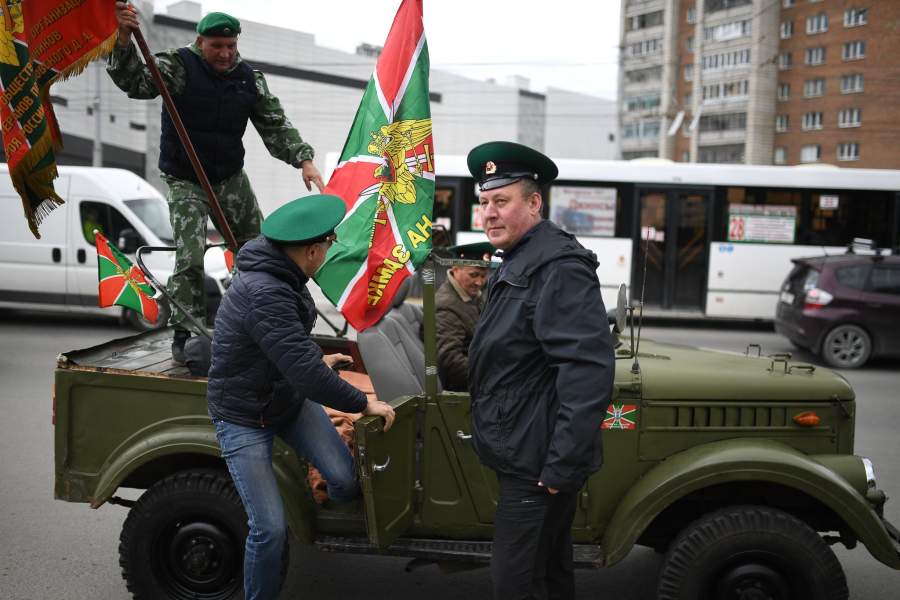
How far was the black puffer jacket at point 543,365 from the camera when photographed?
255cm

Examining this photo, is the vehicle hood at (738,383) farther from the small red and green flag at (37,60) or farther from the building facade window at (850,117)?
the building facade window at (850,117)

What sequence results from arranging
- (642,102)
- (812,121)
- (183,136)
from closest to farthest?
1. (183,136)
2. (812,121)
3. (642,102)

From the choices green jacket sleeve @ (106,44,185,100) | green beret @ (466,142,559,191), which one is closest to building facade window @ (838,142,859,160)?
green jacket sleeve @ (106,44,185,100)

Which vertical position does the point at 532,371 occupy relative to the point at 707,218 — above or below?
below

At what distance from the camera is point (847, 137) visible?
6931 cm

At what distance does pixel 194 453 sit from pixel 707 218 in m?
13.1

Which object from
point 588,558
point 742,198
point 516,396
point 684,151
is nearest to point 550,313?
point 516,396

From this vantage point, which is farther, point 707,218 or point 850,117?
point 850,117

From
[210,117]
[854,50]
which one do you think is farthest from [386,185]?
[854,50]

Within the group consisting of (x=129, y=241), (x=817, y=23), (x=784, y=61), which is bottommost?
(x=129, y=241)

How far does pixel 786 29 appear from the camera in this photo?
77000 mm

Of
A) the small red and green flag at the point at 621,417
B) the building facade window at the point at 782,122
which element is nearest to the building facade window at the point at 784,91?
the building facade window at the point at 782,122

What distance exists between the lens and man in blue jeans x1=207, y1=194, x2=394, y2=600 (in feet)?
9.96

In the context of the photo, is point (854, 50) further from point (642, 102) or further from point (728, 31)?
point (642, 102)
